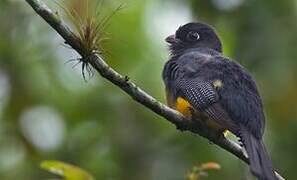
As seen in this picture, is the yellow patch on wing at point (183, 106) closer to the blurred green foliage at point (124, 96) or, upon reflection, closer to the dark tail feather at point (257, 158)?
the dark tail feather at point (257, 158)

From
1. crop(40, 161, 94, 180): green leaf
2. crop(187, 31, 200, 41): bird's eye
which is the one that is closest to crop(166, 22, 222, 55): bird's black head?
crop(187, 31, 200, 41): bird's eye

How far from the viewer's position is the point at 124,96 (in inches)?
359

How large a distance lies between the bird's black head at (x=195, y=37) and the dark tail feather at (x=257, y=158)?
1541 millimetres

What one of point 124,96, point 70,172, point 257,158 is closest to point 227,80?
point 257,158

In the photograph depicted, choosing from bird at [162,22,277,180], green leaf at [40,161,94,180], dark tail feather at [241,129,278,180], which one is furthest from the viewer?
bird at [162,22,277,180]

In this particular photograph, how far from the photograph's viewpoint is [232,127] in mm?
5797

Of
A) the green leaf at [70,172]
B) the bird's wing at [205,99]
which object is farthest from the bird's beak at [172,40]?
the green leaf at [70,172]

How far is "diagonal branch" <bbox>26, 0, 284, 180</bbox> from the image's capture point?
4965 mm

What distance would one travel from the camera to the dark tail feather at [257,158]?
5359mm

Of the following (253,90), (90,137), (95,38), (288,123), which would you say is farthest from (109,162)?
(95,38)

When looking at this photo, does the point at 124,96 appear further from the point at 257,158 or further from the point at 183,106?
the point at 257,158

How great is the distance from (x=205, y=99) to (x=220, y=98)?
11 cm

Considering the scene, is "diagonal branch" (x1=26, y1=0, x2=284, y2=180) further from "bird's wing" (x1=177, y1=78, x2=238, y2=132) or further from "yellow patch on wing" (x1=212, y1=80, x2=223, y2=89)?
"yellow patch on wing" (x1=212, y1=80, x2=223, y2=89)

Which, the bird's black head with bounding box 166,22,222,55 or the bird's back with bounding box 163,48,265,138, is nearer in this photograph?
the bird's back with bounding box 163,48,265,138
